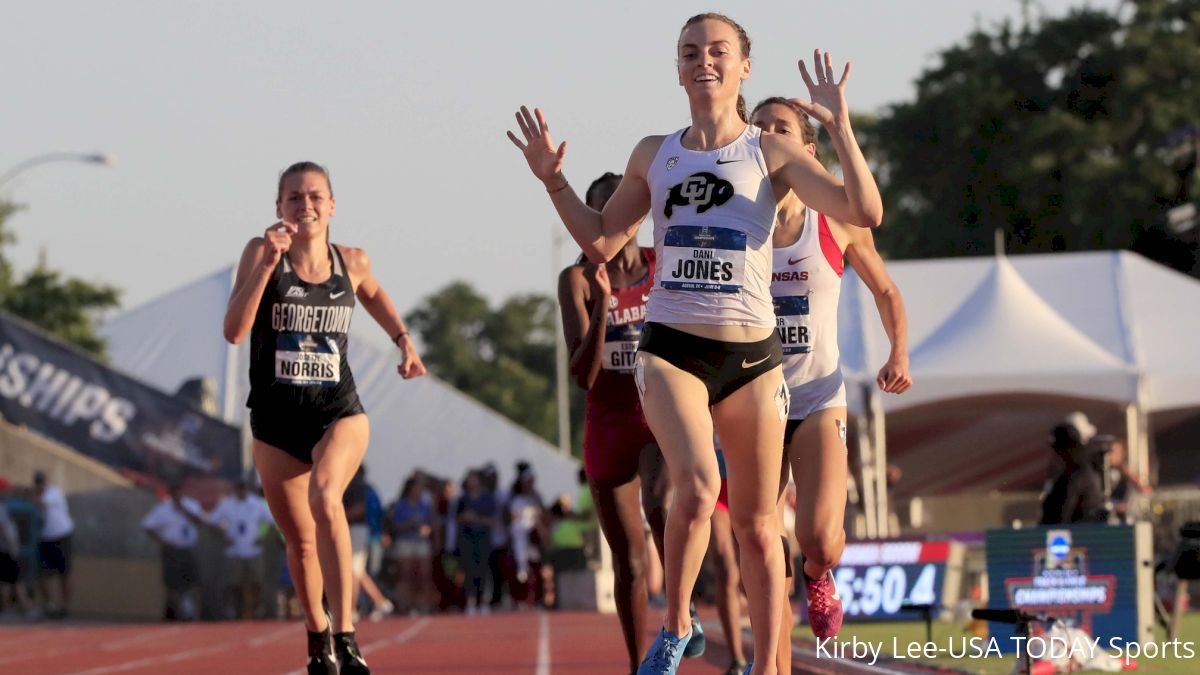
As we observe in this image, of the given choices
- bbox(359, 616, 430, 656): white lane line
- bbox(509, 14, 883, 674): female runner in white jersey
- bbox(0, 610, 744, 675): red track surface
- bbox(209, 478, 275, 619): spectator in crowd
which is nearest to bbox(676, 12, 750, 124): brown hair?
bbox(509, 14, 883, 674): female runner in white jersey

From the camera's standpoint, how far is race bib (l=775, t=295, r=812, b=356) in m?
8.77

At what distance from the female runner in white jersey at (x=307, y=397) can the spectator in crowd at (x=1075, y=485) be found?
7.15 meters

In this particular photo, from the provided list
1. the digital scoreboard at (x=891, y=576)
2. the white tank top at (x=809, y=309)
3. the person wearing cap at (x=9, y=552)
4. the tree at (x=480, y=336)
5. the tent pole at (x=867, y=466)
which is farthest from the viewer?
the tree at (x=480, y=336)

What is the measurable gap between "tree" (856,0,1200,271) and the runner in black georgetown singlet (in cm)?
4807

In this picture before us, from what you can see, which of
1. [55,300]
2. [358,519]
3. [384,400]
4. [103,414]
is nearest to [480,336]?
[55,300]

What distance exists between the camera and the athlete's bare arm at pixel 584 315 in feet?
31.1

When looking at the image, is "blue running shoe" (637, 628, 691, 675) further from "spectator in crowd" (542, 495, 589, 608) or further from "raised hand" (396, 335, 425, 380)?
"spectator in crowd" (542, 495, 589, 608)

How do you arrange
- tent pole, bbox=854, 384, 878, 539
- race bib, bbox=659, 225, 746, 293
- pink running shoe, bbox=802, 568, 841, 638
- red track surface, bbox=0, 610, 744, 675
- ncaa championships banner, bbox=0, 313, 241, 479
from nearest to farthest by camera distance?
race bib, bbox=659, 225, 746, 293
pink running shoe, bbox=802, 568, 841, 638
red track surface, bbox=0, 610, 744, 675
tent pole, bbox=854, 384, 878, 539
ncaa championships banner, bbox=0, 313, 241, 479

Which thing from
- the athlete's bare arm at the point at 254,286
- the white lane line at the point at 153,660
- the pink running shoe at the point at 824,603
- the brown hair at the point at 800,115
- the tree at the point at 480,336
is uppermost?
the tree at the point at 480,336

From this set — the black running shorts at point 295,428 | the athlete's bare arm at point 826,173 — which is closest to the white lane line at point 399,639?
the black running shorts at point 295,428

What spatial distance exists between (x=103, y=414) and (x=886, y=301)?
79.1ft

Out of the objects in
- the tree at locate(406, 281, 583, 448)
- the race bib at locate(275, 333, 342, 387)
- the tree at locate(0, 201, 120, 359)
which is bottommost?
the race bib at locate(275, 333, 342, 387)

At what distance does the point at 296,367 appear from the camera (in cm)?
976

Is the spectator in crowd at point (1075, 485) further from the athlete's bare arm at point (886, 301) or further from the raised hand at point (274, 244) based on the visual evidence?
the raised hand at point (274, 244)
